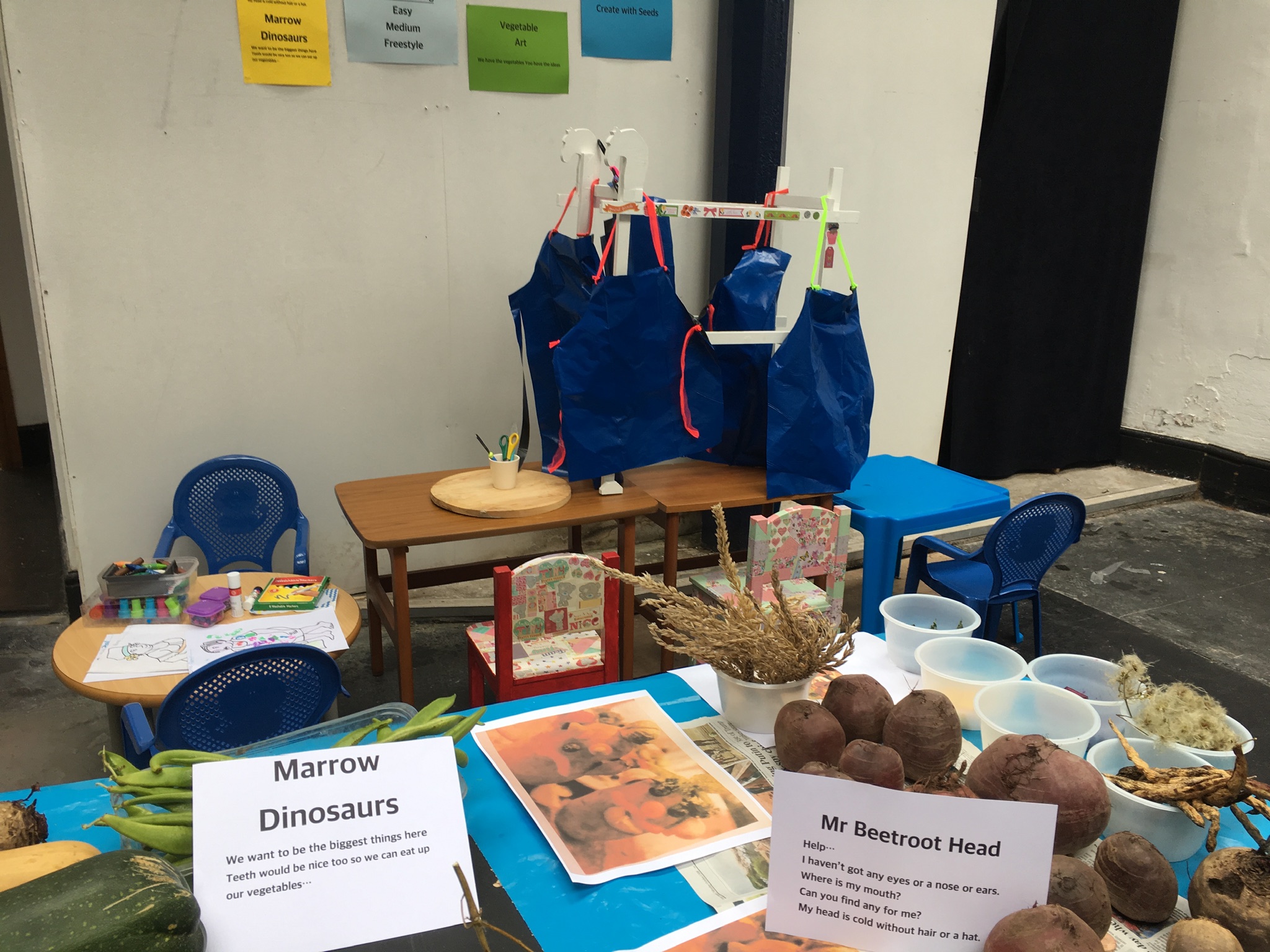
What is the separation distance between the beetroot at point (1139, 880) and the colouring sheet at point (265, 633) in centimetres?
150

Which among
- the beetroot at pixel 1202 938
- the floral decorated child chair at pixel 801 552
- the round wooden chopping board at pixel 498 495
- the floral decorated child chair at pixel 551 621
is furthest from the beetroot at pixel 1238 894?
the round wooden chopping board at pixel 498 495

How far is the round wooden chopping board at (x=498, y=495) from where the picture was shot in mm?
2451

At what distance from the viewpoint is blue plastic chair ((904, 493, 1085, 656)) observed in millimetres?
2611

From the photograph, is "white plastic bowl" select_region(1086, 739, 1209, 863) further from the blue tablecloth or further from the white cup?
the white cup

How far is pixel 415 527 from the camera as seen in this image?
93.1 inches

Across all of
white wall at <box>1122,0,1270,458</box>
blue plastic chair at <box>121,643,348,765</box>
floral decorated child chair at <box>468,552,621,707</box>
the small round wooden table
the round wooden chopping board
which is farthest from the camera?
white wall at <box>1122,0,1270,458</box>

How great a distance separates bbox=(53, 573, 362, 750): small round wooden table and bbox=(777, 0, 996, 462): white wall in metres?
2.37

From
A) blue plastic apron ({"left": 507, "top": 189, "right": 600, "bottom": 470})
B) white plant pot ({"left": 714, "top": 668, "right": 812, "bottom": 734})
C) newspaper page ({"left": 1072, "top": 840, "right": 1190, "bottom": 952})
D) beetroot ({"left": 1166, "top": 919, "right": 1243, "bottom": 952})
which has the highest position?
blue plastic apron ({"left": 507, "top": 189, "right": 600, "bottom": 470})

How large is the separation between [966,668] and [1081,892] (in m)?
0.52

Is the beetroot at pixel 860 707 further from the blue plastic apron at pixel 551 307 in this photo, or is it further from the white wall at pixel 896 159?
the white wall at pixel 896 159

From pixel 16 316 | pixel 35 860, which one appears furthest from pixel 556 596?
pixel 16 316

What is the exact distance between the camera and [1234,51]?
462 cm

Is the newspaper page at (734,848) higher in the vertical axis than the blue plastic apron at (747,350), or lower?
lower

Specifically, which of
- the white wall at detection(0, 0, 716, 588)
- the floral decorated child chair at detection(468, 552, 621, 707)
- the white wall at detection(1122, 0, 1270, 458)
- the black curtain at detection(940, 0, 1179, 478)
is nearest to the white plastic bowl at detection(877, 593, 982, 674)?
the floral decorated child chair at detection(468, 552, 621, 707)
